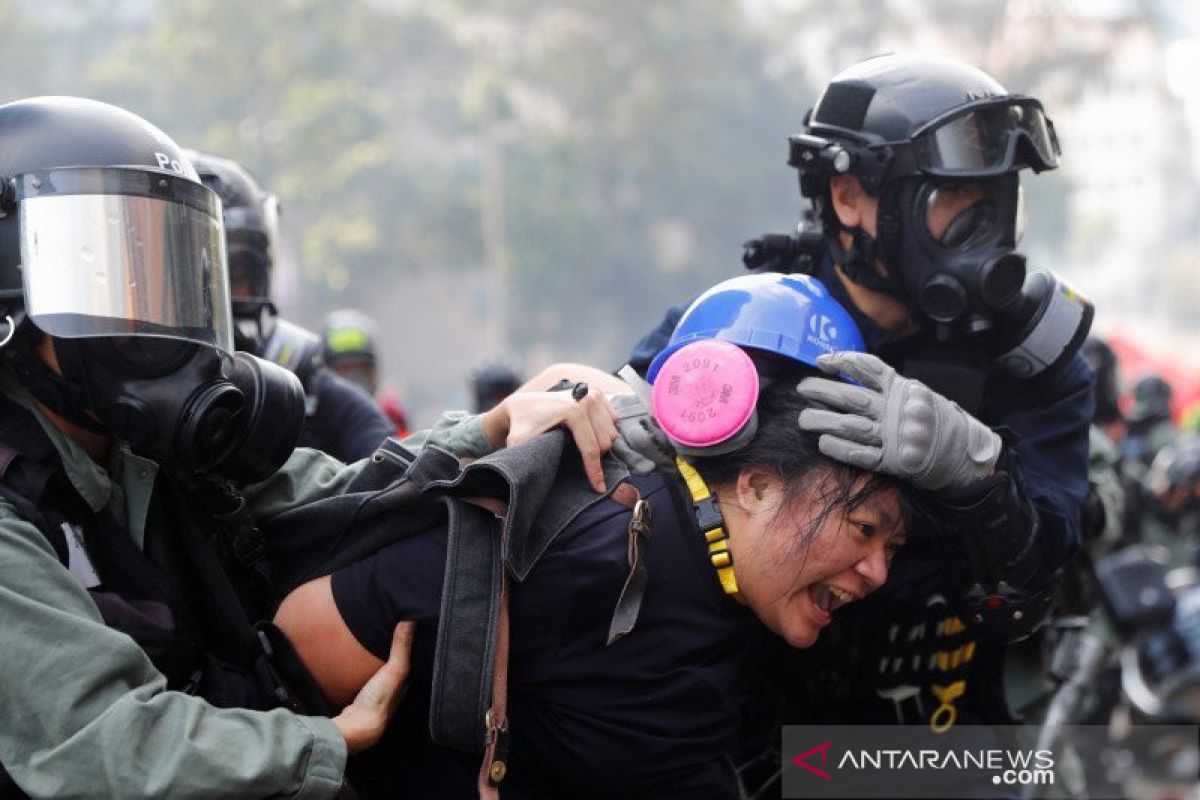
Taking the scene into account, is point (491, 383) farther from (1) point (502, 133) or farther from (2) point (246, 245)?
(1) point (502, 133)

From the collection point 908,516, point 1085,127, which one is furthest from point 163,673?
point 1085,127

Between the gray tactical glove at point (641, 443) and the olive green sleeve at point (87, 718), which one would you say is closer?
the olive green sleeve at point (87, 718)

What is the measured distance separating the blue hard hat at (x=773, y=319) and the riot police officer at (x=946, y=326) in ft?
1.56

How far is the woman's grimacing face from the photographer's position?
85.2 inches

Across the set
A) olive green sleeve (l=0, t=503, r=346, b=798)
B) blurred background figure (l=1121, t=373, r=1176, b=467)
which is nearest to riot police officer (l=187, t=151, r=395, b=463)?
olive green sleeve (l=0, t=503, r=346, b=798)

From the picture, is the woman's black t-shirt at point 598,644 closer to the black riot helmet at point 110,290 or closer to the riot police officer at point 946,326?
the black riot helmet at point 110,290

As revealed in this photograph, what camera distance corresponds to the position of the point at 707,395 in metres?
2.13

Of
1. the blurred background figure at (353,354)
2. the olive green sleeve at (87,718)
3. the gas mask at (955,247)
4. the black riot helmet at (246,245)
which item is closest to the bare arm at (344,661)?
the olive green sleeve at (87,718)

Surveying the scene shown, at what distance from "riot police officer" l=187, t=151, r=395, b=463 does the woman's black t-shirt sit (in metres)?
1.50

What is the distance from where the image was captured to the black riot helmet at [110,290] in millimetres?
1989

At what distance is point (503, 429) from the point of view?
2.39 meters

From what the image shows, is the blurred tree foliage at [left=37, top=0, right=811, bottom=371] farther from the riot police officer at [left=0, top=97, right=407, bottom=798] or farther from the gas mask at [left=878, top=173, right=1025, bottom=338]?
the riot police officer at [left=0, top=97, right=407, bottom=798]

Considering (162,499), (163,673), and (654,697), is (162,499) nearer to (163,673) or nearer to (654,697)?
(163,673)

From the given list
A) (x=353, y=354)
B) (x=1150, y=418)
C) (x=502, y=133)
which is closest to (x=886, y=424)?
(x=353, y=354)
